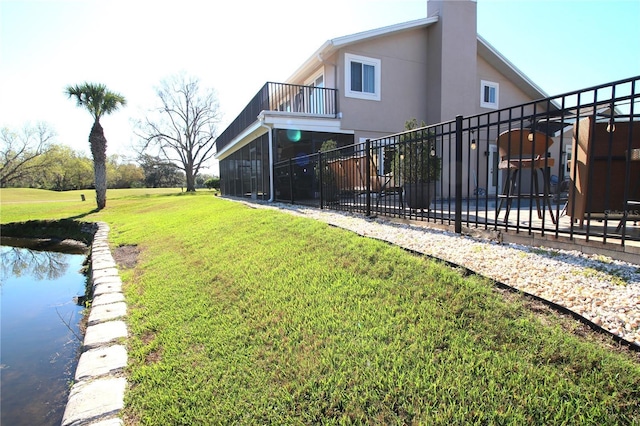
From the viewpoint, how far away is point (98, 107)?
48.7 feet

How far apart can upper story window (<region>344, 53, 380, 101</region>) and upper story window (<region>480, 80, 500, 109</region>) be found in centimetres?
497

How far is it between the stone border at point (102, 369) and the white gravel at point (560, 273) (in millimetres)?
2540

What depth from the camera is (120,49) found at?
26.4 feet

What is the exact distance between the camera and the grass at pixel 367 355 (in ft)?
4.55

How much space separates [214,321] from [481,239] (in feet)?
9.52

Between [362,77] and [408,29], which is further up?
[408,29]

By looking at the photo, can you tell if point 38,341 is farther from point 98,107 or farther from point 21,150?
point 21,150

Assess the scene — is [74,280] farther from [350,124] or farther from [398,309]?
[350,124]

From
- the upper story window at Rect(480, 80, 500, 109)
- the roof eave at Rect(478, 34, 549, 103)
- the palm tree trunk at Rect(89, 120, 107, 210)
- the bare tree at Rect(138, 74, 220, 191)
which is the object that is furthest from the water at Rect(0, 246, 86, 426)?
the bare tree at Rect(138, 74, 220, 191)

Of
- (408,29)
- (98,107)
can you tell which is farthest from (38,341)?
(98,107)

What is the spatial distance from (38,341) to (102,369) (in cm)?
232

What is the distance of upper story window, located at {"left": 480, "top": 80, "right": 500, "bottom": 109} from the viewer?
12.7 metres

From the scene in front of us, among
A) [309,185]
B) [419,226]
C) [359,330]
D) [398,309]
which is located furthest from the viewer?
[309,185]

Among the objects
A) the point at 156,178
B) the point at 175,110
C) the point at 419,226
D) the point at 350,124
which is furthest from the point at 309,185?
the point at 156,178
